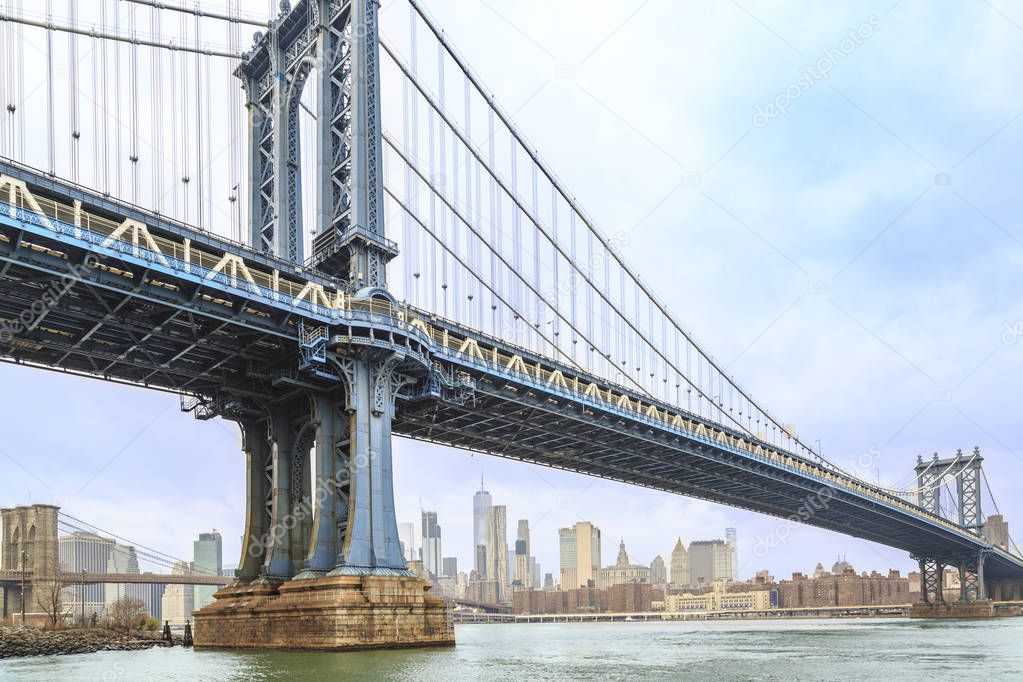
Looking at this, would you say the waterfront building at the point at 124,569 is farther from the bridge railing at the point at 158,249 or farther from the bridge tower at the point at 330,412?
the bridge railing at the point at 158,249

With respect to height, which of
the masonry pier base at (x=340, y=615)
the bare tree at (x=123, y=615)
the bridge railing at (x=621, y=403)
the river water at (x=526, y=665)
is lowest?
the bare tree at (x=123, y=615)

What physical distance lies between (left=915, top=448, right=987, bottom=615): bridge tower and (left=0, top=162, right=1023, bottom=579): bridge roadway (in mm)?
92720

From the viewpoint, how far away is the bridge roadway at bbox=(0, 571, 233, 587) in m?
103

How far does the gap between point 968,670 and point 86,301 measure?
1402 inches

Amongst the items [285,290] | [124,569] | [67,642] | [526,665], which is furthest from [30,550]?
[526,665]

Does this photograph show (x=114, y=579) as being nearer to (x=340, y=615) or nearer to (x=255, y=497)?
(x=255, y=497)

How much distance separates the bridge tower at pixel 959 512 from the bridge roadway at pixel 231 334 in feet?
304

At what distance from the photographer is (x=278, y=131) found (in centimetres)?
5188

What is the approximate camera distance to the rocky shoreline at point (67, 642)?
5009cm

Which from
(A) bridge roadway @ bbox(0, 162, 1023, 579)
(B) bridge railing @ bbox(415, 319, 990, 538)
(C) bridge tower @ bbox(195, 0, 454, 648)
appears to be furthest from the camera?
(B) bridge railing @ bbox(415, 319, 990, 538)

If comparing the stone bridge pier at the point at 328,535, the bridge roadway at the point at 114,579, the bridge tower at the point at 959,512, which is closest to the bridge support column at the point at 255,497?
the stone bridge pier at the point at 328,535

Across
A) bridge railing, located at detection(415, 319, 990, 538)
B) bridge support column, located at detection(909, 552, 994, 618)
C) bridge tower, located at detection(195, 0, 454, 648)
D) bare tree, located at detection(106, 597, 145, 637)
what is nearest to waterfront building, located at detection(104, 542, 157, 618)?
bare tree, located at detection(106, 597, 145, 637)

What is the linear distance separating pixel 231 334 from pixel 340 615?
12418 mm

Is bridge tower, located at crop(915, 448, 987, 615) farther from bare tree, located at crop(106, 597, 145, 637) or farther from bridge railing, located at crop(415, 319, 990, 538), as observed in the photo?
bare tree, located at crop(106, 597, 145, 637)
